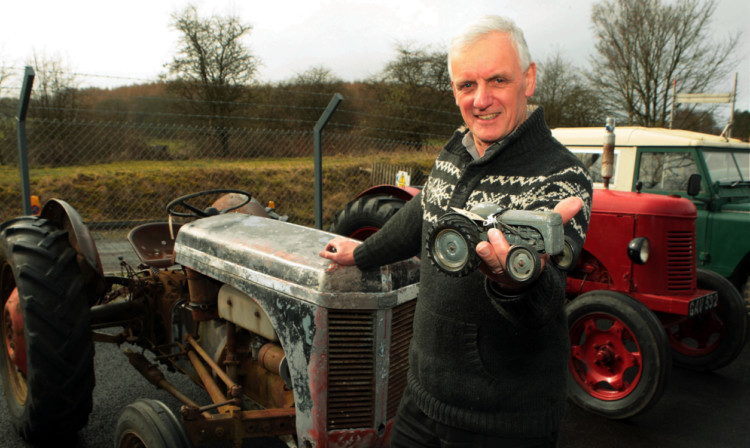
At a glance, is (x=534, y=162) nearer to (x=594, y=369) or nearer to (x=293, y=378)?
(x=293, y=378)

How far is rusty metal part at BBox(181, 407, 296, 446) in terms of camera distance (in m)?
1.93

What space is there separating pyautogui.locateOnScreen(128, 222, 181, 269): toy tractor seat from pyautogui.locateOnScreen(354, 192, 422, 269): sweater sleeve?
1.51 m

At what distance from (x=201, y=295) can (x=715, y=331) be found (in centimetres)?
357

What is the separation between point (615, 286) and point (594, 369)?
0.65m

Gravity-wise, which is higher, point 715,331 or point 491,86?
point 491,86

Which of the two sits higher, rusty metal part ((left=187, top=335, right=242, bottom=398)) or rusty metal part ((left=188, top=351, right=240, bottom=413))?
rusty metal part ((left=187, top=335, right=242, bottom=398))

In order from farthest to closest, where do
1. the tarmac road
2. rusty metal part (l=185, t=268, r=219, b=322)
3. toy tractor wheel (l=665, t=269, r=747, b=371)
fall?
toy tractor wheel (l=665, t=269, r=747, b=371) → the tarmac road → rusty metal part (l=185, t=268, r=219, b=322)

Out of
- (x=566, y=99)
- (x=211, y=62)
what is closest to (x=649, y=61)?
(x=566, y=99)

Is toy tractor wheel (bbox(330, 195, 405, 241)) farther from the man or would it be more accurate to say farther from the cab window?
the cab window

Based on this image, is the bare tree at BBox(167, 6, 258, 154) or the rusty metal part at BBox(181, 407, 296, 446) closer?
the rusty metal part at BBox(181, 407, 296, 446)

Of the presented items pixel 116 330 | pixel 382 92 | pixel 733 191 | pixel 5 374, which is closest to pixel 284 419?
pixel 5 374

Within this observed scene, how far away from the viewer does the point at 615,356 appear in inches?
131

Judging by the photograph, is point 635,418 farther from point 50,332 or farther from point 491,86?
Answer: point 50,332

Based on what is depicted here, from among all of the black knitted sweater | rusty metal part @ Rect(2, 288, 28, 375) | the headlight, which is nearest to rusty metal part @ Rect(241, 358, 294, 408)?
the black knitted sweater
